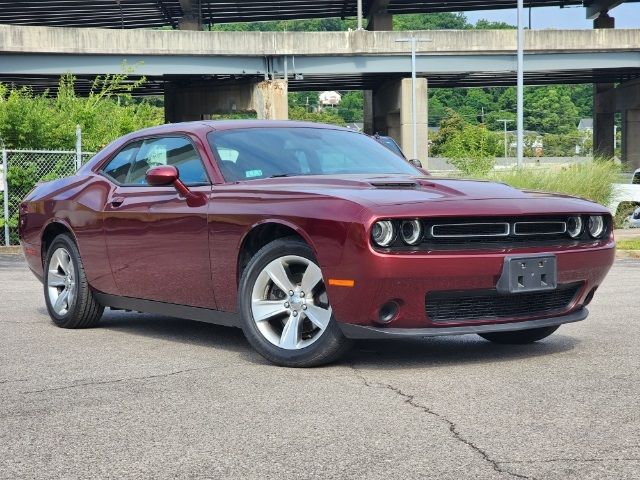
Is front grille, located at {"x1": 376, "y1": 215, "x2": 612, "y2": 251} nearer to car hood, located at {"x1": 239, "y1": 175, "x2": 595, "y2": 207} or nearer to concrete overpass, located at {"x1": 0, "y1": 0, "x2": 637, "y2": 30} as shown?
car hood, located at {"x1": 239, "y1": 175, "x2": 595, "y2": 207}

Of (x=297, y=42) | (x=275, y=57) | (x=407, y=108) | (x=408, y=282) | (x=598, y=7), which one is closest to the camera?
(x=408, y=282)

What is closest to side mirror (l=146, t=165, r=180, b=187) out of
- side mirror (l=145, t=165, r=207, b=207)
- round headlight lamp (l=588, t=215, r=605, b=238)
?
side mirror (l=145, t=165, r=207, b=207)

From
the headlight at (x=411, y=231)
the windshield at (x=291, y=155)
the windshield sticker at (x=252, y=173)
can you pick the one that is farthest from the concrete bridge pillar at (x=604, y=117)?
the headlight at (x=411, y=231)

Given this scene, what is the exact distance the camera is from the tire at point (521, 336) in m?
7.11

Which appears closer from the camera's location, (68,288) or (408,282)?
(408,282)

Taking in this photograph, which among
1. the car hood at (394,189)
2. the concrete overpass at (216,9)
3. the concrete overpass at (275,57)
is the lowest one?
the car hood at (394,189)

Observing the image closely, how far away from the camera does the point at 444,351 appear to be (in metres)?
6.91

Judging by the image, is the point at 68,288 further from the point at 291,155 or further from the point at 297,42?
the point at 297,42

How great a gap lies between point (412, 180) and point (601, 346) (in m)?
1.58

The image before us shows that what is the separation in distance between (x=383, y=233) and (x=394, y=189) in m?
0.52

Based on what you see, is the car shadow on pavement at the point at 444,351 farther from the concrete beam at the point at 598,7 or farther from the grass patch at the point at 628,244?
the concrete beam at the point at 598,7

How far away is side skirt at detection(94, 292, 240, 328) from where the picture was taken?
6.80 metres

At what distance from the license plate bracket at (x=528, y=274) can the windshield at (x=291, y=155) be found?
152 centimetres

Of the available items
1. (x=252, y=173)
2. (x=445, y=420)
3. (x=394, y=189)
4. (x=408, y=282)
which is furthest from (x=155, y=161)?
(x=445, y=420)
